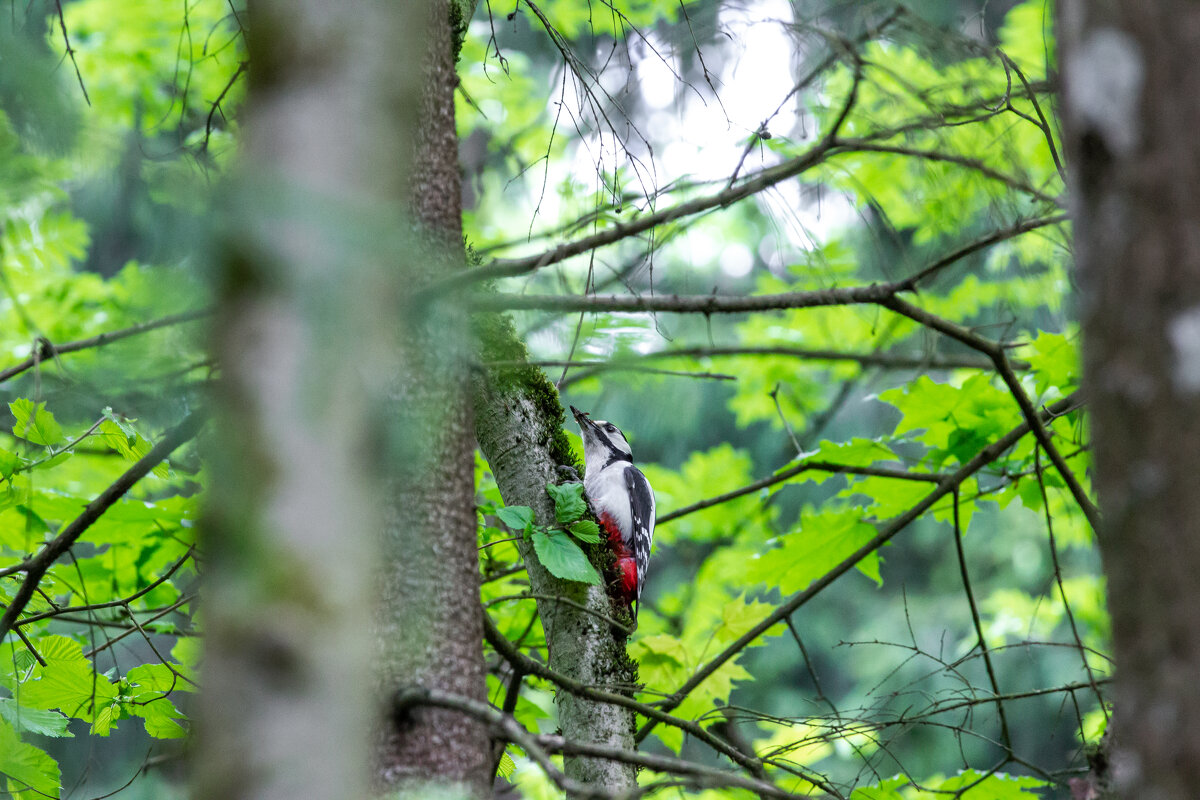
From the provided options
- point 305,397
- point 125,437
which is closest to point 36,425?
point 125,437

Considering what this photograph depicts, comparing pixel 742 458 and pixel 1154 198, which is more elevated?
pixel 742 458

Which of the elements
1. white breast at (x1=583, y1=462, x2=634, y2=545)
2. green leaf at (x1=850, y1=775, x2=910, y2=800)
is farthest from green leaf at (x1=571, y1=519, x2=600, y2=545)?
white breast at (x1=583, y1=462, x2=634, y2=545)

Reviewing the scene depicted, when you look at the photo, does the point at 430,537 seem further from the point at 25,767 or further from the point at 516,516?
the point at 25,767

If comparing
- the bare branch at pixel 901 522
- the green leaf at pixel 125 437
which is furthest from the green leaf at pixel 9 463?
the bare branch at pixel 901 522

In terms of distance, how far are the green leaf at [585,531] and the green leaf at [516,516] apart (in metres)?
0.15

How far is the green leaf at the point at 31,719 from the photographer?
7.70 feet

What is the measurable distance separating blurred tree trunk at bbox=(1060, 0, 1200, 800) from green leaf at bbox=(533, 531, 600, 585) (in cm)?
150

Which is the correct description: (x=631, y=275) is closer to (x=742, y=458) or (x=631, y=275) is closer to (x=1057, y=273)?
(x=1057, y=273)

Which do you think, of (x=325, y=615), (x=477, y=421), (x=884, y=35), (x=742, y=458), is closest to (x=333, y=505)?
(x=325, y=615)

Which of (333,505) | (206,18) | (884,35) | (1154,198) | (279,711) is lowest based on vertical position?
(279,711)

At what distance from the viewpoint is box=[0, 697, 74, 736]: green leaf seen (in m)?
2.35

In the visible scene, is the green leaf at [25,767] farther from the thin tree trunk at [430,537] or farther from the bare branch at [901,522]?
the bare branch at [901,522]

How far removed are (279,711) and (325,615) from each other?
3.9 inches

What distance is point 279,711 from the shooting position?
922 millimetres
